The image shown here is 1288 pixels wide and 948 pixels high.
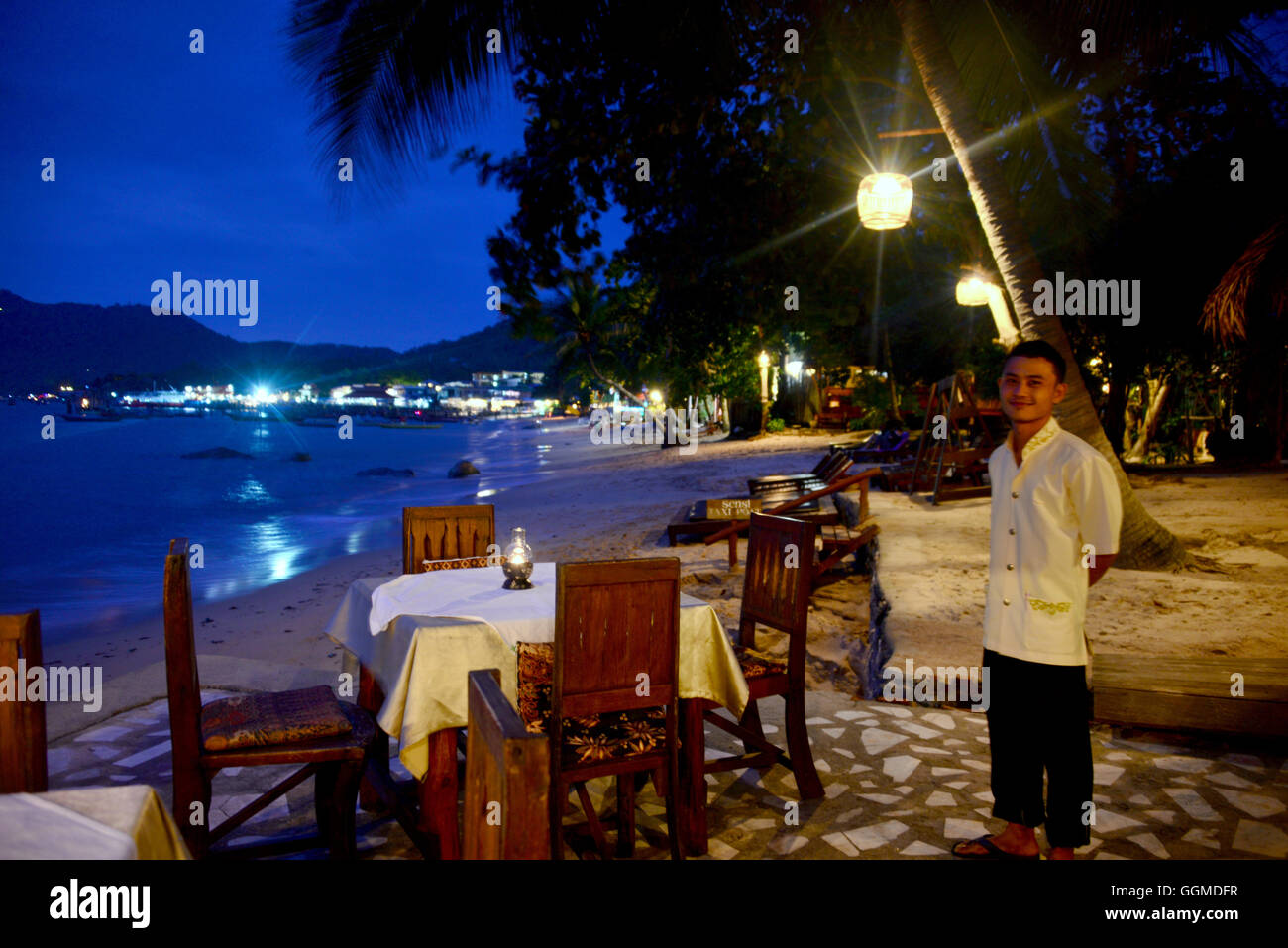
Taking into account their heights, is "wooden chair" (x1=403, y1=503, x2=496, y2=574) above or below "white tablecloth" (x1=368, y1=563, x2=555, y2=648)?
above

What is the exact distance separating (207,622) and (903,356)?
2371cm

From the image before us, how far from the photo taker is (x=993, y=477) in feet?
9.71

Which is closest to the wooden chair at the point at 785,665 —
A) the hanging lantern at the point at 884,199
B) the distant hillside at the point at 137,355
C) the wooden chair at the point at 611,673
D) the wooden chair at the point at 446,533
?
the wooden chair at the point at 611,673

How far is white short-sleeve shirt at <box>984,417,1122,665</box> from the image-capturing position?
8.54 ft

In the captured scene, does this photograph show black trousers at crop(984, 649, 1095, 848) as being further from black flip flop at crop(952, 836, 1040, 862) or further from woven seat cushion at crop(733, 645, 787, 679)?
woven seat cushion at crop(733, 645, 787, 679)

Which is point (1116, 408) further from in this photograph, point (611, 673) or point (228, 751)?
point (228, 751)

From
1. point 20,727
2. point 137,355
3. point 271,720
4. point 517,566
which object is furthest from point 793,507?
point 137,355

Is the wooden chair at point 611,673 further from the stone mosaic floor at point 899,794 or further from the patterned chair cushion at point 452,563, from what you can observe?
the patterned chair cushion at point 452,563

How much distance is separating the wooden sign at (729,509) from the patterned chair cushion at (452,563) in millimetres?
5650

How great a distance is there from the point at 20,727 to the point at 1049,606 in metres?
3.13

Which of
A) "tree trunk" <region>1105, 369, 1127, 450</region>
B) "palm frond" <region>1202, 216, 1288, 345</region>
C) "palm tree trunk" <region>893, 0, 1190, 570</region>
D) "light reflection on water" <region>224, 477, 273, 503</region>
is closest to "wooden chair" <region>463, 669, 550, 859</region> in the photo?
"palm tree trunk" <region>893, 0, 1190, 570</region>

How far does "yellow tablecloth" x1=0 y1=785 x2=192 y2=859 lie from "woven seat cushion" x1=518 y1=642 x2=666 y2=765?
134 cm

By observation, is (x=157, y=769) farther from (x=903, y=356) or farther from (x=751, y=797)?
(x=903, y=356)

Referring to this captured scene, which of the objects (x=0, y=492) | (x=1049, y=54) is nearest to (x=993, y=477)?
(x=1049, y=54)
